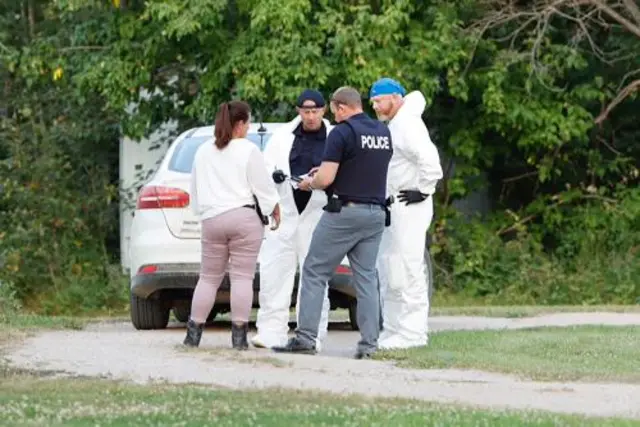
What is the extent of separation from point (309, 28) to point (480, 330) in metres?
8.12

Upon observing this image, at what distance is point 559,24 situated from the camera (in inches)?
1000

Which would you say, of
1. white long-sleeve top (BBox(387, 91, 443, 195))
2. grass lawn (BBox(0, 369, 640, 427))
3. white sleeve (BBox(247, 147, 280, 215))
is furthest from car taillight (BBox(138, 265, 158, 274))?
grass lawn (BBox(0, 369, 640, 427))

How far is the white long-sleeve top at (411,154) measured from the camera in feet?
45.2

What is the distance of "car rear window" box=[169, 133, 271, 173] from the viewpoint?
51.9ft

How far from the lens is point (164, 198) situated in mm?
15750

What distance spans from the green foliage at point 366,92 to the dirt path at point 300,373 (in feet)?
28.1

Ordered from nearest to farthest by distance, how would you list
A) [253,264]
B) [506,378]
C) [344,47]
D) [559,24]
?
[506,378], [253,264], [344,47], [559,24]

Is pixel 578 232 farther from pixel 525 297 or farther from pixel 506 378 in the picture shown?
pixel 506 378

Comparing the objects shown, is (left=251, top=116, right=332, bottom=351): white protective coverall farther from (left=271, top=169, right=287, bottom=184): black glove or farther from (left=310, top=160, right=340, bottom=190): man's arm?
(left=310, top=160, right=340, bottom=190): man's arm

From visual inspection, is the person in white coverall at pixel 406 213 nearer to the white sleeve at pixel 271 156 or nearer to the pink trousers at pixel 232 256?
the white sleeve at pixel 271 156

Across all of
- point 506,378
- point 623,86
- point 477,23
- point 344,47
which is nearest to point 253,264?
point 506,378

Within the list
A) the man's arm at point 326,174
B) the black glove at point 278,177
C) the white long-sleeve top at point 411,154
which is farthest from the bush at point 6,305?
the man's arm at point 326,174

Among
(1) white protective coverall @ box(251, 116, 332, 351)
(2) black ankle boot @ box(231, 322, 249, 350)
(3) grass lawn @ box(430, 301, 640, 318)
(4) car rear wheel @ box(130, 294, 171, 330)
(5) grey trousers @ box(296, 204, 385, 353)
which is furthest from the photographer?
(3) grass lawn @ box(430, 301, 640, 318)

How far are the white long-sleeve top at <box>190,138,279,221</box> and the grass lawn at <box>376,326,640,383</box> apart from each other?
1417 mm
